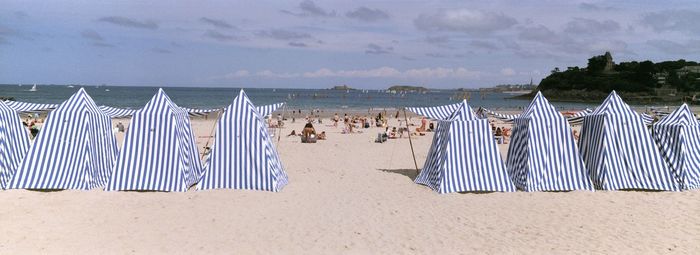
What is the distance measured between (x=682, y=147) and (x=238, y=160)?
9.41 metres

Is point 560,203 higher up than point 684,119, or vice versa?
point 684,119

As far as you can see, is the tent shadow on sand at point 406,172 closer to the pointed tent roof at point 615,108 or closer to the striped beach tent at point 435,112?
the striped beach tent at point 435,112

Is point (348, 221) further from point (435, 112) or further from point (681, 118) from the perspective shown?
point (681, 118)

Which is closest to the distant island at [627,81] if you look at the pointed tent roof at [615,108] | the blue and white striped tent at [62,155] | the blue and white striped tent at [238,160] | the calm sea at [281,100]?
the calm sea at [281,100]

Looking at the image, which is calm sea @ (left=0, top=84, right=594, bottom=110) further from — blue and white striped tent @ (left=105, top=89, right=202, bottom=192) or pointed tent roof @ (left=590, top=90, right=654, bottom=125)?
blue and white striped tent @ (left=105, top=89, right=202, bottom=192)

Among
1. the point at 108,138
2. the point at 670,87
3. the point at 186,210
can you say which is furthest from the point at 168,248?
the point at 670,87

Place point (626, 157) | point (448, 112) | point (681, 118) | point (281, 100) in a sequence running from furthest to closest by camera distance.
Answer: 1. point (281, 100)
2. point (448, 112)
3. point (681, 118)
4. point (626, 157)

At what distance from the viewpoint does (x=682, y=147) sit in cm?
1249

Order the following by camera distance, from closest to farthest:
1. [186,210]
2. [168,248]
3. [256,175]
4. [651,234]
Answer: [168,248]
[651,234]
[186,210]
[256,175]

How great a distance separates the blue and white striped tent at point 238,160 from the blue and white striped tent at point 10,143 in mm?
3990

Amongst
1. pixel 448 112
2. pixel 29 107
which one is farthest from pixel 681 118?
pixel 29 107

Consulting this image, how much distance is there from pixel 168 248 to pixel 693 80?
383ft

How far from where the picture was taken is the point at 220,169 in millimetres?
11766

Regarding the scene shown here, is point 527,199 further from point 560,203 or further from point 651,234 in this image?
point 651,234
